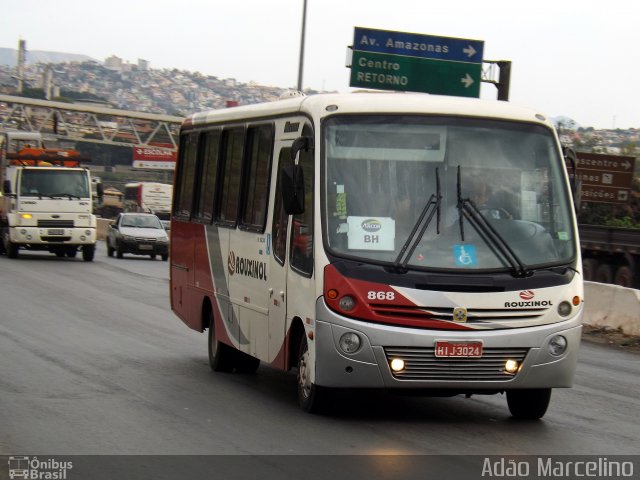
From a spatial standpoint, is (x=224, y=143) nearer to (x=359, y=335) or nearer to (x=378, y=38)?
(x=359, y=335)

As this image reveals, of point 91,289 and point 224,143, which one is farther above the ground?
point 224,143

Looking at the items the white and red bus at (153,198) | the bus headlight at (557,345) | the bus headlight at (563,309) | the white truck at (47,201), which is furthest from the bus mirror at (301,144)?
the white and red bus at (153,198)

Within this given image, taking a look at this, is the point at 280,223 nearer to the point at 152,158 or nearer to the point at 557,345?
the point at 557,345

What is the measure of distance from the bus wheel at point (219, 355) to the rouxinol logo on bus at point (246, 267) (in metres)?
1.05

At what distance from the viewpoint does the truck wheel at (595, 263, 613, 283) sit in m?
28.8

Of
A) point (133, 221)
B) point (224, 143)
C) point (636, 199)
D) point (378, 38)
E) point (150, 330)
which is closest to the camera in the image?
point (224, 143)

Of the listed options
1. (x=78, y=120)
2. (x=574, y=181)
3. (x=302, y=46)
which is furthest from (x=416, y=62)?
(x=78, y=120)

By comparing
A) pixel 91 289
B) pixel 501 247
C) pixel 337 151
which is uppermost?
pixel 337 151

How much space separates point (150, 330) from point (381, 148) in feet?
27.8

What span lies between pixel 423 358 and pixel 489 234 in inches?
43.7

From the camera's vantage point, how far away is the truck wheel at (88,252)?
37969mm

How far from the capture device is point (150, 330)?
17859 millimetres

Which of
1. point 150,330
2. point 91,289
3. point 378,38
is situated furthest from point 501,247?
point 378,38

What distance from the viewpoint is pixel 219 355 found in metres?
13.3
